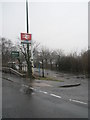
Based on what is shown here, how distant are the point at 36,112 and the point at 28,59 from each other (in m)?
13.4

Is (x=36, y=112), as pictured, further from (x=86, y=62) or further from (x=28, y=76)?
(x=86, y=62)

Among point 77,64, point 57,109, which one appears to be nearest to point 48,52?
point 77,64

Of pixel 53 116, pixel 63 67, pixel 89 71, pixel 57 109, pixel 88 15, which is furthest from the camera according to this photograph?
pixel 63 67

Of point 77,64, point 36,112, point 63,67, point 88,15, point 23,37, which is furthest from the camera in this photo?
point 63,67

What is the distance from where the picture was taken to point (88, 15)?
22.0 m

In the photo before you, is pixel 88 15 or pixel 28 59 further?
pixel 88 15

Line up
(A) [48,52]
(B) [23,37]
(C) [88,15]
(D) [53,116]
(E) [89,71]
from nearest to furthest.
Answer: (D) [53,116] → (B) [23,37] → (C) [88,15] → (E) [89,71] → (A) [48,52]

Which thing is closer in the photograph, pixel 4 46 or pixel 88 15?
pixel 88 15

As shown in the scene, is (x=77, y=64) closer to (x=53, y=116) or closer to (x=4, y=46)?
(x=4, y=46)

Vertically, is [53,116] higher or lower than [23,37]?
lower

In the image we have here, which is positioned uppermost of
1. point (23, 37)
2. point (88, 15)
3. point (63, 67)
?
point (88, 15)

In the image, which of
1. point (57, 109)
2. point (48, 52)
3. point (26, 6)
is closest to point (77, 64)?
point (26, 6)

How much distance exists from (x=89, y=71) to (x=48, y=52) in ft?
131

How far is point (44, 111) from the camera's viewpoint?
582 centimetres
